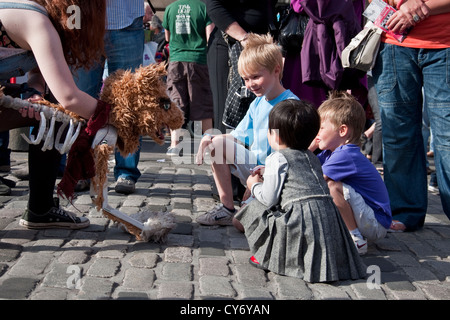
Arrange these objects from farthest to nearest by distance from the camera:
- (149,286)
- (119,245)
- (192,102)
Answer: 1. (192,102)
2. (119,245)
3. (149,286)

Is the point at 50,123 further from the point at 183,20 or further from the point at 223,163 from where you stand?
the point at 183,20

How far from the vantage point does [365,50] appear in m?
3.68

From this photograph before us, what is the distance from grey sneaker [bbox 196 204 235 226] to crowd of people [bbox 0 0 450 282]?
0.01 metres

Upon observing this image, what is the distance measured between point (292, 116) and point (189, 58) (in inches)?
176

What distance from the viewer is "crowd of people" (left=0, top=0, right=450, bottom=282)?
9.07 ft

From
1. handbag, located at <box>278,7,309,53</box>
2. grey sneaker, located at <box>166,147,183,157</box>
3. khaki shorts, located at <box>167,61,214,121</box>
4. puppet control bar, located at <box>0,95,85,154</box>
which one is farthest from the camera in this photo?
khaki shorts, located at <box>167,61,214,121</box>

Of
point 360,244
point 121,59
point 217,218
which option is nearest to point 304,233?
point 360,244

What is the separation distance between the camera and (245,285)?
2.60 metres

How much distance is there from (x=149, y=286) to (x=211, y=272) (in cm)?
37

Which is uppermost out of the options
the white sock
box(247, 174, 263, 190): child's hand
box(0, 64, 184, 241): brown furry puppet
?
box(0, 64, 184, 241): brown furry puppet

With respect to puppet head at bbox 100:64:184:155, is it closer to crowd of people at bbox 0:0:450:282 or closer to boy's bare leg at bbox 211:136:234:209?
crowd of people at bbox 0:0:450:282

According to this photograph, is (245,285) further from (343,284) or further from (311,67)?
(311,67)

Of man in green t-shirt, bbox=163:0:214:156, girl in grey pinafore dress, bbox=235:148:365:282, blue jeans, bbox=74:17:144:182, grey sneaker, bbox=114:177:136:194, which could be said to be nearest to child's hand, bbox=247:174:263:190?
girl in grey pinafore dress, bbox=235:148:365:282

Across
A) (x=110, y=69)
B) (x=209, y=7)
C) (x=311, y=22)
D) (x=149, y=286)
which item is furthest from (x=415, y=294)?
(x=110, y=69)
